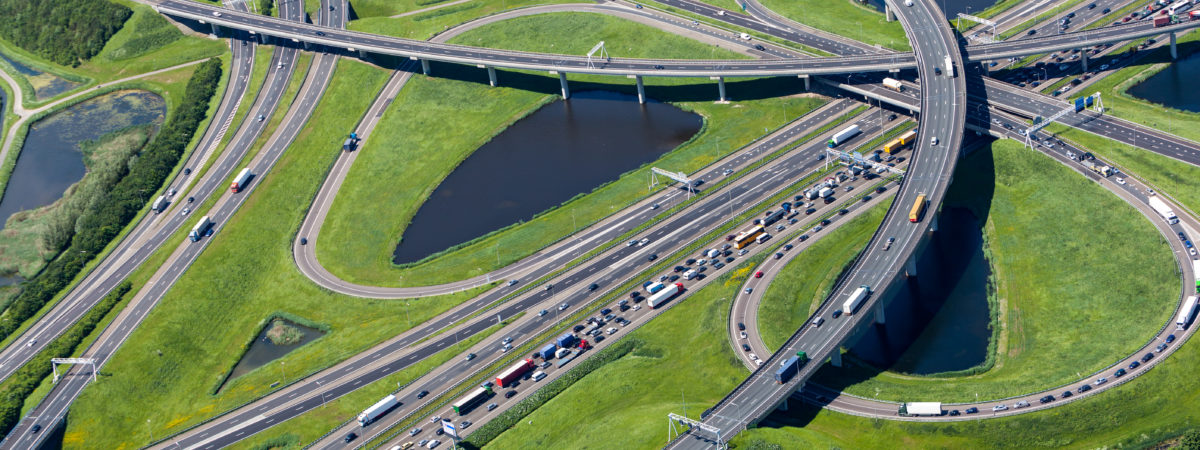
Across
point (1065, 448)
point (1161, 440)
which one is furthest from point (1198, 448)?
point (1065, 448)

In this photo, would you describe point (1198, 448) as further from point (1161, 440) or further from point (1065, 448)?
point (1065, 448)
